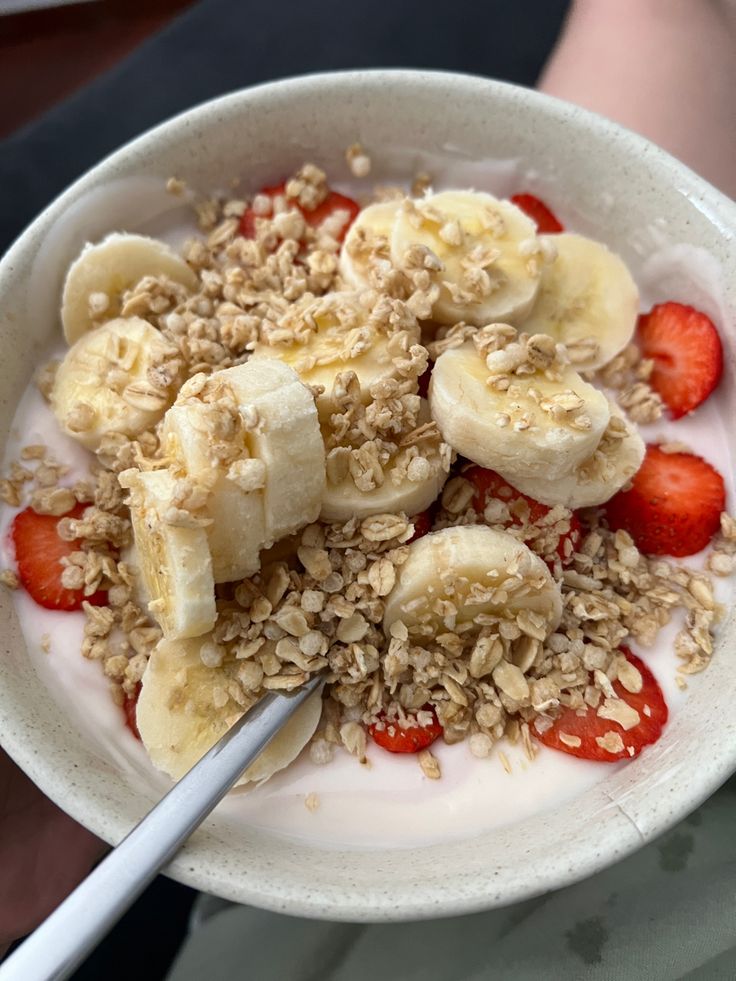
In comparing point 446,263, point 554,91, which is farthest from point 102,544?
point 554,91

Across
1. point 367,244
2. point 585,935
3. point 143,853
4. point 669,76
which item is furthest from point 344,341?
point 669,76

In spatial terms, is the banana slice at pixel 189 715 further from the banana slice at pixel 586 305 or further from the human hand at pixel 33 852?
the banana slice at pixel 586 305

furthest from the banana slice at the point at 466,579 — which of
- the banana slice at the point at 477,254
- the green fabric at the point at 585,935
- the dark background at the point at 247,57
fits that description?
the dark background at the point at 247,57

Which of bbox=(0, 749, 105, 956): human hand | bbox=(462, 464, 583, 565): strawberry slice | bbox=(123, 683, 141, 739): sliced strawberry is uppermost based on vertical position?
bbox=(462, 464, 583, 565): strawberry slice

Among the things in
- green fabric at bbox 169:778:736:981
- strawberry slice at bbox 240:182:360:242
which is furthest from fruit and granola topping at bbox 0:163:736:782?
green fabric at bbox 169:778:736:981

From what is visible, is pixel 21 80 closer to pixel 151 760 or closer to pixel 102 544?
pixel 102 544

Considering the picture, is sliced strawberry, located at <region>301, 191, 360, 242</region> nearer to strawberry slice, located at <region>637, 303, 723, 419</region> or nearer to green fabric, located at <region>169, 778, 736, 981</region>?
strawberry slice, located at <region>637, 303, 723, 419</region>
